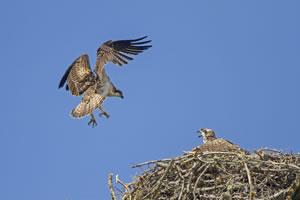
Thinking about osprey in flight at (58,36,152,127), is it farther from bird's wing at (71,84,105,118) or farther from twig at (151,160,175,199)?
twig at (151,160,175,199)

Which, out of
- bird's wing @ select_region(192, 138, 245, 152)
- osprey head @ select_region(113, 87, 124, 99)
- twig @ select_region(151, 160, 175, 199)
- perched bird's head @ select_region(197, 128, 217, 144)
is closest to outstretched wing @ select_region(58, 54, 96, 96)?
osprey head @ select_region(113, 87, 124, 99)

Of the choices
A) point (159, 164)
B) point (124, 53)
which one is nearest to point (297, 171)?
point (159, 164)

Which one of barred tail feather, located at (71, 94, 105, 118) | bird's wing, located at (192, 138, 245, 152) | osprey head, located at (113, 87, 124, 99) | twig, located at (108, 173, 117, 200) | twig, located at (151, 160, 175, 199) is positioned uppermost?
osprey head, located at (113, 87, 124, 99)

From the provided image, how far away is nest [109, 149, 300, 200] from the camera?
6.31m

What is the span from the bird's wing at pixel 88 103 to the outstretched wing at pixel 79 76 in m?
0.16

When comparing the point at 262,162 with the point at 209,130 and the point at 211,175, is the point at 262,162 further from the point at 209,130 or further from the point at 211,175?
the point at 209,130

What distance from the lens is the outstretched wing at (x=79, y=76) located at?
1134 cm

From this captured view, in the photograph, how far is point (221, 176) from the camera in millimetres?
6547

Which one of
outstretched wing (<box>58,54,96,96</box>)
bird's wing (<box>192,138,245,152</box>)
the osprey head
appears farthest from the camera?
the osprey head

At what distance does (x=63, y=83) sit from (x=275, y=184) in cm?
625

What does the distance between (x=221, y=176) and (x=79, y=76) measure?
18.4 ft

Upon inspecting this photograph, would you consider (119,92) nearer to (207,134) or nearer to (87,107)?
(87,107)

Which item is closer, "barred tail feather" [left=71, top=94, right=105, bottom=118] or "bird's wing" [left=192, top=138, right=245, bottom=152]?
"bird's wing" [left=192, top=138, right=245, bottom=152]

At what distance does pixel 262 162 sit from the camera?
646 cm
